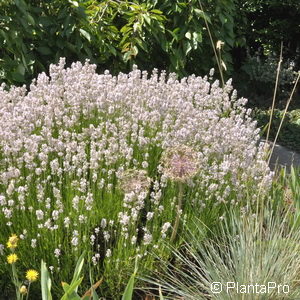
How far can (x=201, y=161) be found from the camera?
3.07m

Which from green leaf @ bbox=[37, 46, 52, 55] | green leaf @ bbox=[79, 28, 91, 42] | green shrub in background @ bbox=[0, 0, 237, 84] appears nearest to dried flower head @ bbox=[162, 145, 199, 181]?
green shrub in background @ bbox=[0, 0, 237, 84]

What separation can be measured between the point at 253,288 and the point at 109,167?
117 cm

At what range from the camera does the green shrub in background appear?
454 centimetres

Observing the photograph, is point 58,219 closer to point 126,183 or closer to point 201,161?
point 126,183

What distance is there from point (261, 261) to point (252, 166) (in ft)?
3.09

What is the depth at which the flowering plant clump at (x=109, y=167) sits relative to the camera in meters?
2.72

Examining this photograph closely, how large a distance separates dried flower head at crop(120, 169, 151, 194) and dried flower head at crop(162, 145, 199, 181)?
124 mm

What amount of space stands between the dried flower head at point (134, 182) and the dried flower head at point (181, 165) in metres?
0.12

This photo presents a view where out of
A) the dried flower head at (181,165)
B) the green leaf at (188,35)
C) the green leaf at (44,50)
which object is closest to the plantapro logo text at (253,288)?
the dried flower head at (181,165)

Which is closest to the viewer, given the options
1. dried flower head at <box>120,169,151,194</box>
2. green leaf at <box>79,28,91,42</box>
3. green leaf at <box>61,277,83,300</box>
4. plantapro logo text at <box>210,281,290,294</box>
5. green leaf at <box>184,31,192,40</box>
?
green leaf at <box>61,277,83,300</box>

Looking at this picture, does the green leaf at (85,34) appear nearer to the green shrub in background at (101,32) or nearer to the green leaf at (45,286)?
the green shrub in background at (101,32)

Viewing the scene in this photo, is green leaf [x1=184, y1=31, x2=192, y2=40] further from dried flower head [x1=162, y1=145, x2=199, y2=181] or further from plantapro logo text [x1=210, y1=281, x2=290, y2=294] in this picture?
plantapro logo text [x1=210, y1=281, x2=290, y2=294]

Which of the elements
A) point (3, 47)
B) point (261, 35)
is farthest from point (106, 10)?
point (261, 35)

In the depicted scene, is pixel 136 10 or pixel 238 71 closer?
pixel 136 10
